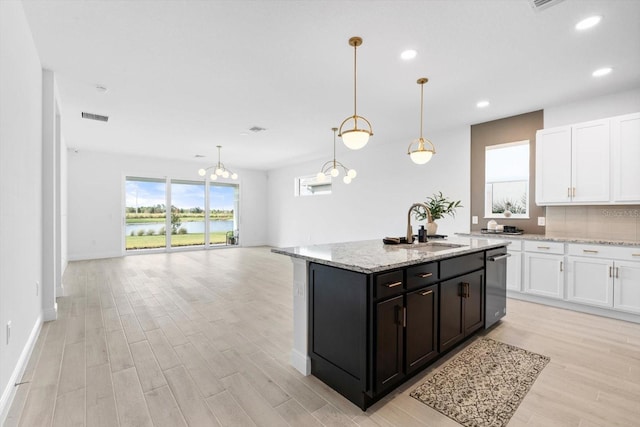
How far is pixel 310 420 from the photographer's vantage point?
1801 mm

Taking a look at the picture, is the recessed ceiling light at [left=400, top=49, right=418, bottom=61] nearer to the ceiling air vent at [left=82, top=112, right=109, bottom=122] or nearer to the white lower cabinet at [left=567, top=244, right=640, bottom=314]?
the white lower cabinet at [left=567, top=244, right=640, bottom=314]

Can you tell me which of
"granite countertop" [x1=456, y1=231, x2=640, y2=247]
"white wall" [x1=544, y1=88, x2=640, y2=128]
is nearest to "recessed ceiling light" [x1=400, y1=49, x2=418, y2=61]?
"white wall" [x1=544, y1=88, x2=640, y2=128]

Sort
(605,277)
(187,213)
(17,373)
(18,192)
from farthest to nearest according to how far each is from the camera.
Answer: (187,213)
(605,277)
(18,192)
(17,373)

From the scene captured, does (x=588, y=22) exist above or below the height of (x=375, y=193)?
above

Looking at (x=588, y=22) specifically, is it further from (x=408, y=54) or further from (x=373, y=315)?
(x=373, y=315)

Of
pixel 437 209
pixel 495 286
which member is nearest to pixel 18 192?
pixel 437 209

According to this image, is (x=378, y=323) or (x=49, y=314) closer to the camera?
(x=378, y=323)

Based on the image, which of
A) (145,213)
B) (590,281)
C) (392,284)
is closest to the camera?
(392,284)

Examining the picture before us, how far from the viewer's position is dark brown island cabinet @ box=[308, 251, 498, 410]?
1.88 metres

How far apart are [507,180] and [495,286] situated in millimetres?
2501

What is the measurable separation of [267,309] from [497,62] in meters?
3.88

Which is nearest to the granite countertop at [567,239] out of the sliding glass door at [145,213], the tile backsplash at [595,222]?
the tile backsplash at [595,222]

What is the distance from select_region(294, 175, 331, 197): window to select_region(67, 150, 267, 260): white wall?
374 centimetres

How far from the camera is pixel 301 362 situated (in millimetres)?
2359
